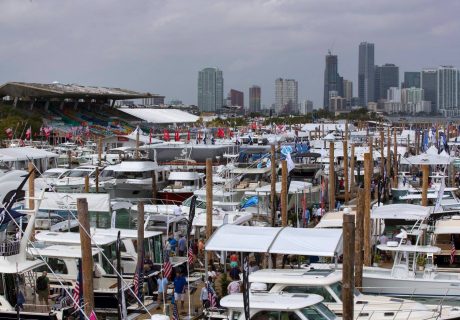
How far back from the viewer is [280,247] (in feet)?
66.9

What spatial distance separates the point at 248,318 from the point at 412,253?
870cm

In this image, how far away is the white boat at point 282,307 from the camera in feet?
56.0

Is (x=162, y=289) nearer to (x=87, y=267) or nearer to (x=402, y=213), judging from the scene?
Answer: (x=87, y=267)

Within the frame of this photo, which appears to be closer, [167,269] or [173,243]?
[167,269]

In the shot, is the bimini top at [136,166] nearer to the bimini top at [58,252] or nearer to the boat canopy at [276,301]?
the bimini top at [58,252]

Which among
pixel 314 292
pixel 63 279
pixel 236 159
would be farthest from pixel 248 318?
pixel 236 159

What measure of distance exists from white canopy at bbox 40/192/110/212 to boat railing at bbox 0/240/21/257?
9.14 m

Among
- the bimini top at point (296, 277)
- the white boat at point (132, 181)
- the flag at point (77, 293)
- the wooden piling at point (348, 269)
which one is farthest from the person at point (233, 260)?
the white boat at point (132, 181)

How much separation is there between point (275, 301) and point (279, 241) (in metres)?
3.48

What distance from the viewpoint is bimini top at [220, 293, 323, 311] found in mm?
17117

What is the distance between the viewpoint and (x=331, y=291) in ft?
63.9

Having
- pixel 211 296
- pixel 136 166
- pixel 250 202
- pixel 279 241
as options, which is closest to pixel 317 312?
pixel 279 241

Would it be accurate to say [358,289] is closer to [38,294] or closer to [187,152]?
[38,294]

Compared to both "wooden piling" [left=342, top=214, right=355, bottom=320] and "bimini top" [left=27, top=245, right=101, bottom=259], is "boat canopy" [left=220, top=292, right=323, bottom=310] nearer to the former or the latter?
"wooden piling" [left=342, top=214, right=355, bottom=320]
